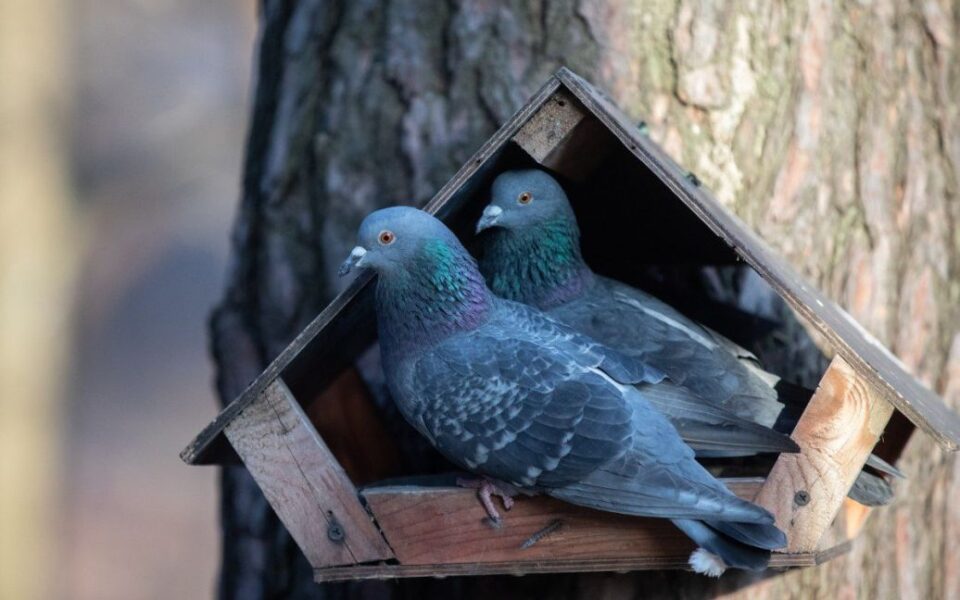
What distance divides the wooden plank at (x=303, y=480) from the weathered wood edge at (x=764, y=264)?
107 centimetres

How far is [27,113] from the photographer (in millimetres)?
8641

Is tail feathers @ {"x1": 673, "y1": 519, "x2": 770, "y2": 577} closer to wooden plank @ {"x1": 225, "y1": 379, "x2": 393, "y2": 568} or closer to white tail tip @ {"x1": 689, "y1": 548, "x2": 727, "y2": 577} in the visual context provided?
white tail tip @ {"x1": 689, "y1": 548, "x2": 727, "y2": 577}

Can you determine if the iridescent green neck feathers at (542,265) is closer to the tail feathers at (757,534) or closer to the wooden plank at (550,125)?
the wooden plank at (550,125)

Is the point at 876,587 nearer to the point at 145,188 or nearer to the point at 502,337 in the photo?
the point at 502,337

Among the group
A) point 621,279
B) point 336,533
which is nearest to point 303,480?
point 336,533

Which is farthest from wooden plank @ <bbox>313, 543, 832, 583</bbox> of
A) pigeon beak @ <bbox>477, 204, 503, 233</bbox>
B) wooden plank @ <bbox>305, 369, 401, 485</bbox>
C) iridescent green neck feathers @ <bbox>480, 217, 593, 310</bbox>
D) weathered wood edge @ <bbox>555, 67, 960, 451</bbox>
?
pigeon beak @ <bbox>477, 204, 503, 233</bbox>

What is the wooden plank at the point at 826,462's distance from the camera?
9.11ft

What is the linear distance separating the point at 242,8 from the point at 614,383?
9507 millimetres

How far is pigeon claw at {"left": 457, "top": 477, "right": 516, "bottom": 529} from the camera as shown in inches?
113

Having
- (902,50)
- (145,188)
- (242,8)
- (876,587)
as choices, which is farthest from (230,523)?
(242,8)

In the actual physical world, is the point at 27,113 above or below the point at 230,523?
above

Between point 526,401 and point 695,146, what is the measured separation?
1.52 m

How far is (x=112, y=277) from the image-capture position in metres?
11.4

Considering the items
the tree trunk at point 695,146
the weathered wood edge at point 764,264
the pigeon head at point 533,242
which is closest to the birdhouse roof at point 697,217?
the weathered wood edge at point 764,264
